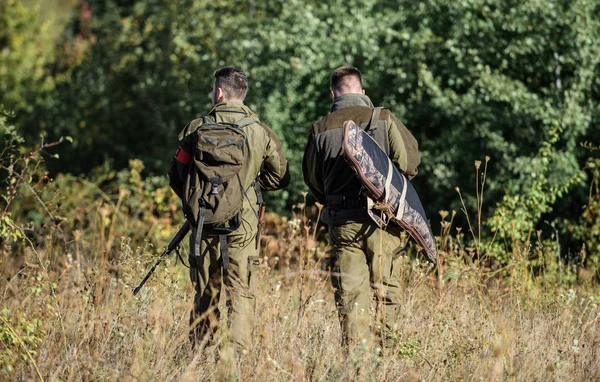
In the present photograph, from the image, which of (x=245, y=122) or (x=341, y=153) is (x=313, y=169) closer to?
(x=341, y=153)

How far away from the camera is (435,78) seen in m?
9.41

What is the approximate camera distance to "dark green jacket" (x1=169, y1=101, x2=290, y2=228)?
14.5ft

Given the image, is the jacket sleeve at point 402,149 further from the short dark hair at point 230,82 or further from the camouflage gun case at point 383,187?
the short dark hair at point 230,82

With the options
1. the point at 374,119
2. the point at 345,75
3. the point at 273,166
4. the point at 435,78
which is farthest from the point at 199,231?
the point at 435,78

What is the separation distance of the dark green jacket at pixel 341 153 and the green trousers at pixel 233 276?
530mm

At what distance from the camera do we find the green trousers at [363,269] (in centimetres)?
446

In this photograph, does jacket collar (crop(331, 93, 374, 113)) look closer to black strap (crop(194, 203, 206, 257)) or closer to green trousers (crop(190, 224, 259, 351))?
green trousers (crop(190, 224, 259, 351))

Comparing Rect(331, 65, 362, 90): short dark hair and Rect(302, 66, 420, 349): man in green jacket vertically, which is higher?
Rect(331, 65, 362, 90): short dark hair

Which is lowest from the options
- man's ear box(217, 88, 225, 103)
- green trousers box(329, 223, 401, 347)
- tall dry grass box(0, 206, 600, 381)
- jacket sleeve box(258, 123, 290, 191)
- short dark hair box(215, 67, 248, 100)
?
tall dry grass box(0, 206, 600, 381)

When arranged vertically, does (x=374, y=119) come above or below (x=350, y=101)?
below

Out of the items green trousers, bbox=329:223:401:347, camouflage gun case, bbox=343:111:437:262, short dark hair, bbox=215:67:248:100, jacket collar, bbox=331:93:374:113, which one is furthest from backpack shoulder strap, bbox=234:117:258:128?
green trousers, bbox=329:223:401:347

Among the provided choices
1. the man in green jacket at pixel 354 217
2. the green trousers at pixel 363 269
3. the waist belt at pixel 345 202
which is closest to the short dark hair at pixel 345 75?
the man in green jacket at pixel 354 217

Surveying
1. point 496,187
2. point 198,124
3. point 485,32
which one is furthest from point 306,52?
point 198,124

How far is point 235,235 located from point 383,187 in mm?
935
